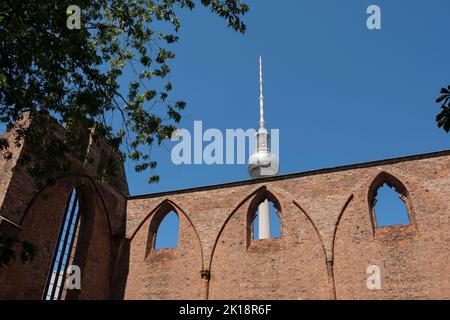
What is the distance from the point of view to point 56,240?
44.4 ft

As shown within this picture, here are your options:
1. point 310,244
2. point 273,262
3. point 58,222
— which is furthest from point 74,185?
point 310,244

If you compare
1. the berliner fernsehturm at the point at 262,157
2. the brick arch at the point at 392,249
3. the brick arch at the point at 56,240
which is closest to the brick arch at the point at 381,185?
the brick arch at the point at 392,249

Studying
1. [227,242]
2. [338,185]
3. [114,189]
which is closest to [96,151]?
[114,189]

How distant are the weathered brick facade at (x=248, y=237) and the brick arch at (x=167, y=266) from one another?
0.13 ft

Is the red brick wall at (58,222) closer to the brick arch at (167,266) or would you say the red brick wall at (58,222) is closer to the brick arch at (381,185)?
the brick arch at (167,266)

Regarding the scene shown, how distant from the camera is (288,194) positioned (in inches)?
594

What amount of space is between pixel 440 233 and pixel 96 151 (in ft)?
39.1

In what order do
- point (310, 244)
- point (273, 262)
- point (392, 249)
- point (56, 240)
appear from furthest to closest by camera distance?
point (273, 262) → point (310, 244) → point (56, 240) → point (392, 249)

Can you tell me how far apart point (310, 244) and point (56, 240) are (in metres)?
8.01

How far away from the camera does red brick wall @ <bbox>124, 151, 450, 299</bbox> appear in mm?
12609

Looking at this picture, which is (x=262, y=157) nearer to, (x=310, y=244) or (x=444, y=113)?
(x=310, y=244)

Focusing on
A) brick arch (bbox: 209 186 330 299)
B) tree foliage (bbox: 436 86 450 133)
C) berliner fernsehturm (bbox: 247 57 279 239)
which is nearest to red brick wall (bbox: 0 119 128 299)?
brick arch (bbox: 209 186 330 299)

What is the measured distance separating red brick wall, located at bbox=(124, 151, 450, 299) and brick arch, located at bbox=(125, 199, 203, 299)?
→ 0.12 ft
